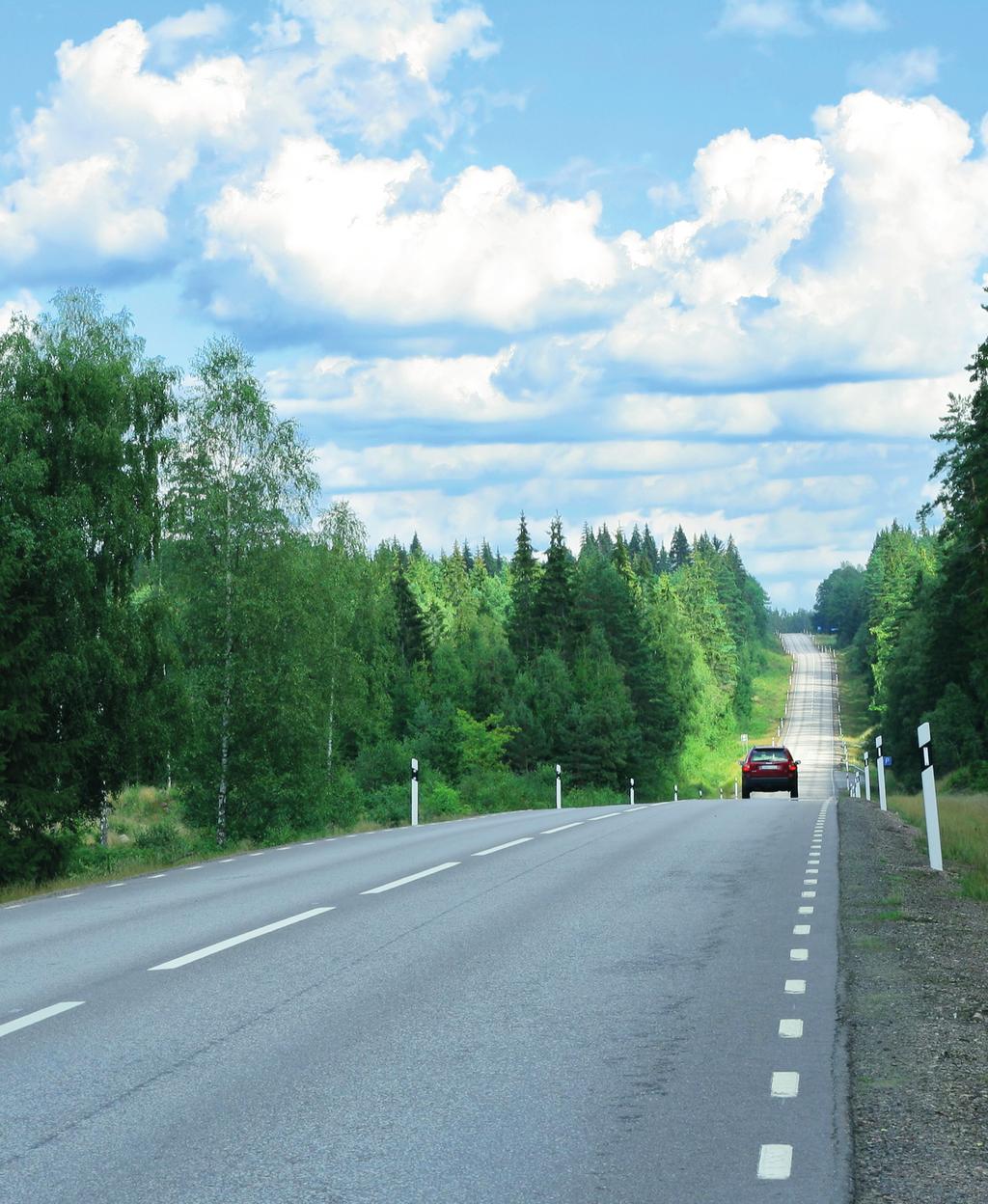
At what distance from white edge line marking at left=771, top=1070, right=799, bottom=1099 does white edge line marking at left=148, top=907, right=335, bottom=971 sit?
475 cm

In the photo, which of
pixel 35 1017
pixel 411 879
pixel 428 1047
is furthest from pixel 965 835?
pixel 35 1017

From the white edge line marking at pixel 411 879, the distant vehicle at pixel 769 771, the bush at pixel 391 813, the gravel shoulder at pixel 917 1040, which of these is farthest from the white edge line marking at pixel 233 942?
the distant vehicle at pixel 769 771

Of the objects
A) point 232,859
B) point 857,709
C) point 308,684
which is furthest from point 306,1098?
point 857,709

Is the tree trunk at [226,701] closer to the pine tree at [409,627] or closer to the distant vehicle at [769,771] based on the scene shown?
the distant vehicle at [769,771]

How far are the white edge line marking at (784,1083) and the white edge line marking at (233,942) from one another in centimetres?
475

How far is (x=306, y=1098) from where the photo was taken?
621 cm

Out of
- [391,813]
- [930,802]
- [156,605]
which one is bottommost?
[391,813]

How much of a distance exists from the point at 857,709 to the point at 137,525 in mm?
154895

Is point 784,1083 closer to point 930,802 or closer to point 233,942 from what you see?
point 233,942

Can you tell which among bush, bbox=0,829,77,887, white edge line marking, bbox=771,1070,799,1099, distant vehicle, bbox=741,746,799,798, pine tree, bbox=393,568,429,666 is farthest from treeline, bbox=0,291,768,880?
pine tree, bbox=393,568,429,666

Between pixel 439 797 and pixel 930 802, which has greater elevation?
pixel 930 802

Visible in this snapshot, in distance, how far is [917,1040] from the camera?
7.54 m

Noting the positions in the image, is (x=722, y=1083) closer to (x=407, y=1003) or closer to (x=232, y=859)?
(x=407, y=1003)

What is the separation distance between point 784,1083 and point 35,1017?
431cm
